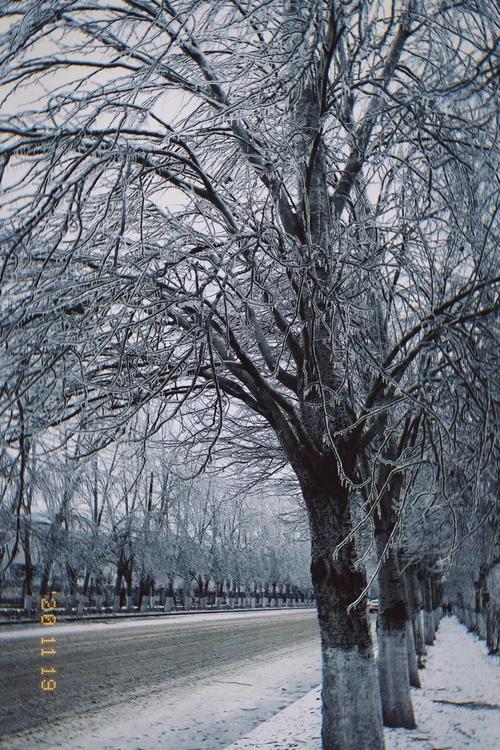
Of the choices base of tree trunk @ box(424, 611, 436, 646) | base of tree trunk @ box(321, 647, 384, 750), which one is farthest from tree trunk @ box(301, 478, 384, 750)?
base of tree trunk @ box(424, 611, 436, 646)

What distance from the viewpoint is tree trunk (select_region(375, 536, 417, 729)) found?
8.09m

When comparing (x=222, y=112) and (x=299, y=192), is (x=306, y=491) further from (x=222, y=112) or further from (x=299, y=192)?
(x=222, y=112)

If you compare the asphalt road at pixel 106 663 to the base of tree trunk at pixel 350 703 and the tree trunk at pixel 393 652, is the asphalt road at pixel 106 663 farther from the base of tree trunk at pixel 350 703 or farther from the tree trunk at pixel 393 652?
the base of tree trunk at pixel 350 703

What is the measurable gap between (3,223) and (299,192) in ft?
8.14

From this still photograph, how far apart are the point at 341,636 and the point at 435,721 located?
230 inches

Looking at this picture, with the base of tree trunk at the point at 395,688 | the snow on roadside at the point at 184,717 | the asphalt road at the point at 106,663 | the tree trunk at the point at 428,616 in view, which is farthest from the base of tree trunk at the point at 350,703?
the tree trunk at the point at 428,616

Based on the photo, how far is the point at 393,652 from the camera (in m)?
8.16

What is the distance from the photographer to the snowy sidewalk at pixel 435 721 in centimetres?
724

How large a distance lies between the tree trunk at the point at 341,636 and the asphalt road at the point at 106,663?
15.9 feet

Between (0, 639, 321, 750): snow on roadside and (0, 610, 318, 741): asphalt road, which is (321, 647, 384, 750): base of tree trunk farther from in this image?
(0, 610, 318, 741): asphalt road

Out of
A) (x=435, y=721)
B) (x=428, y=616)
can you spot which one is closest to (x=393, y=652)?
(x=435, y=721)

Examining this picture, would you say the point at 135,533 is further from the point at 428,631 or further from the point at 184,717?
the point at 184,717

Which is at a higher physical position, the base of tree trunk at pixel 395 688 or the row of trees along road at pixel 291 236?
the row of trees along road at pixel 291 236

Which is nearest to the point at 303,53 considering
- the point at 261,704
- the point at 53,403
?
the point at 53,403
